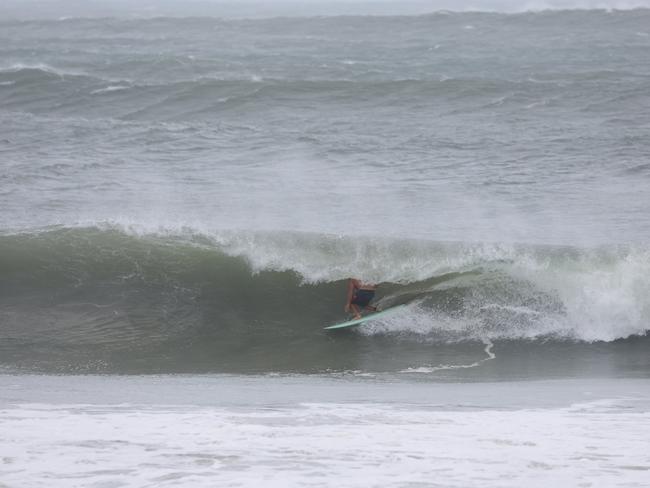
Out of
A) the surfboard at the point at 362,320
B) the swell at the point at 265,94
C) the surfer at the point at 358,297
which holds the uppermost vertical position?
the swell at the point at 265,94

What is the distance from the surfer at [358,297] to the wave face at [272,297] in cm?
39

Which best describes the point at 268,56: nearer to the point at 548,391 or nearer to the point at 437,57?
the point at 437,57

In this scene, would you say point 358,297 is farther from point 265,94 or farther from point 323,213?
point 265,94

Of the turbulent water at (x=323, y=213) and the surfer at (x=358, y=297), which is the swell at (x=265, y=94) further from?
the surfer at (x=358, y=297)

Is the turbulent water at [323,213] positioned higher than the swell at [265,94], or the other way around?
the swell at [265,94]

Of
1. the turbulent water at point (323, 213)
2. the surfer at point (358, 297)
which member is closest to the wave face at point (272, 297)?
the turbulent water at point (323, 213)

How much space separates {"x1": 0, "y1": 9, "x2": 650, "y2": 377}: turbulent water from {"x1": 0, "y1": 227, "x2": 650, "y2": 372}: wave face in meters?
0.04

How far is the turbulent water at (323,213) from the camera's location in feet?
41.5

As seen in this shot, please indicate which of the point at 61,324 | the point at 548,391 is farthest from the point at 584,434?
the point at 61,324

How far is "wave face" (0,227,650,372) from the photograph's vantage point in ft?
40.5

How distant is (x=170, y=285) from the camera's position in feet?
46.7

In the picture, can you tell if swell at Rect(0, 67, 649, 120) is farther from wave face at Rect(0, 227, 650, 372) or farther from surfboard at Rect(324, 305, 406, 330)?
surfboard at Rect(324, 305, 406, 330)

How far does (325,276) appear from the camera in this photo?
47.2 ft

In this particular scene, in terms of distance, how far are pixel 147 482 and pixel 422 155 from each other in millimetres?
15295
